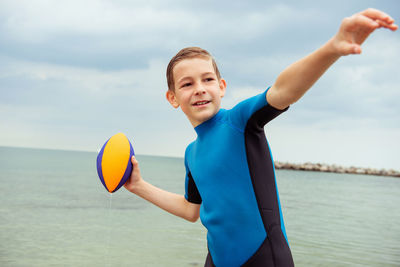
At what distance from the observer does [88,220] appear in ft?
34.9

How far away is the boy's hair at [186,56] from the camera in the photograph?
2.21 metres

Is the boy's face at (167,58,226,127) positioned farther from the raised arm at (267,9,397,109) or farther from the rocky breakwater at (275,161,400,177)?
the rocky breakwater at (275,161,400,177)

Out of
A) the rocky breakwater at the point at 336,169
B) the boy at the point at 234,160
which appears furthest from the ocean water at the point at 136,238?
the rocky breakwater at the point at 336,169

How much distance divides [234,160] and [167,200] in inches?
36.5

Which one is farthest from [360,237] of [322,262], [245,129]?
[245,129]

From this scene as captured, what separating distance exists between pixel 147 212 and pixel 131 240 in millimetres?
4257

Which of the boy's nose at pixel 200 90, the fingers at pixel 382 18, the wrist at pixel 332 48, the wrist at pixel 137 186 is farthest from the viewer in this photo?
the wrist at pixel 137 186

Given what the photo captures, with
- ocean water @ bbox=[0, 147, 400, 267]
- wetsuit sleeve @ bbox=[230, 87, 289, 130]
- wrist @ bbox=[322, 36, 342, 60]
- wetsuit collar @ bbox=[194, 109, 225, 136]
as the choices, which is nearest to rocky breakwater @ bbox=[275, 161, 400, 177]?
ocean water @ bbox=[0, 147, 400, 267]

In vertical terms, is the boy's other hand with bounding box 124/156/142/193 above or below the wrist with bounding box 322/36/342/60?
below

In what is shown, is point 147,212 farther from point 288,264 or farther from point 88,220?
point 288,264

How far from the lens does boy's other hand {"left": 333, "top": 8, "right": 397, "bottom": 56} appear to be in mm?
1264

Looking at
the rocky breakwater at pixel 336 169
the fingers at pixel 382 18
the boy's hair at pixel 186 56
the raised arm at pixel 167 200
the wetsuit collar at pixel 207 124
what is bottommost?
the rocky breakwater at pixel 336 169

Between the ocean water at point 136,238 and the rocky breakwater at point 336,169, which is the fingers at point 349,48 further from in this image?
the rocky breakwater at point 336,169

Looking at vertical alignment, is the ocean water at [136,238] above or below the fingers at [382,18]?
below
